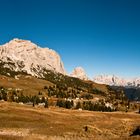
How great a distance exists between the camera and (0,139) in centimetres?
4684

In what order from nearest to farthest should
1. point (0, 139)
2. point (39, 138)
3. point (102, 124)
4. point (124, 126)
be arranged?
1. point (0, 139)
2. point (39, 138)
3. point (124, 126)
4. point (102, 124)

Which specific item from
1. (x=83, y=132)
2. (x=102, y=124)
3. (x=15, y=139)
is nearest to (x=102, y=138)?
(x=83, y=132)

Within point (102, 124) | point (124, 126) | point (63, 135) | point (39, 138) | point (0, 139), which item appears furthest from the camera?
point (102, 124)

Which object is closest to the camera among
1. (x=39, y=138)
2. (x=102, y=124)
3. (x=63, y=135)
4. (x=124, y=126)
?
A: (x=39, y=138)

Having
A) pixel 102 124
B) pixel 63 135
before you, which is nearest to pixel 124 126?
pixel 102 124

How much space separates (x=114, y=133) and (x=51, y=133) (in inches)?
463

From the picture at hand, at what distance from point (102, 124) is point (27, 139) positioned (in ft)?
83.3

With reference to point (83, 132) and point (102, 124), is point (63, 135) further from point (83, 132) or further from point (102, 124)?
point (102, 124)

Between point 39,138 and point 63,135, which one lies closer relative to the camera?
point 39,138

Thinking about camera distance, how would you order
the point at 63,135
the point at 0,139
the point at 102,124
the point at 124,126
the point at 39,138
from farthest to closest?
the point at 102,124 → the point at 124,126 → the point at 63,135 → the point at 39,138 → the point at 0,139

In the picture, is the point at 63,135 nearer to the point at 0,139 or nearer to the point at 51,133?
the point at 51,133

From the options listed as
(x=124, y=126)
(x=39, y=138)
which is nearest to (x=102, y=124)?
(x=124, y=126)

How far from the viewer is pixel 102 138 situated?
50594 mm

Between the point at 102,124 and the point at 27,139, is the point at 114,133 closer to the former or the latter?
the point at 102,124
